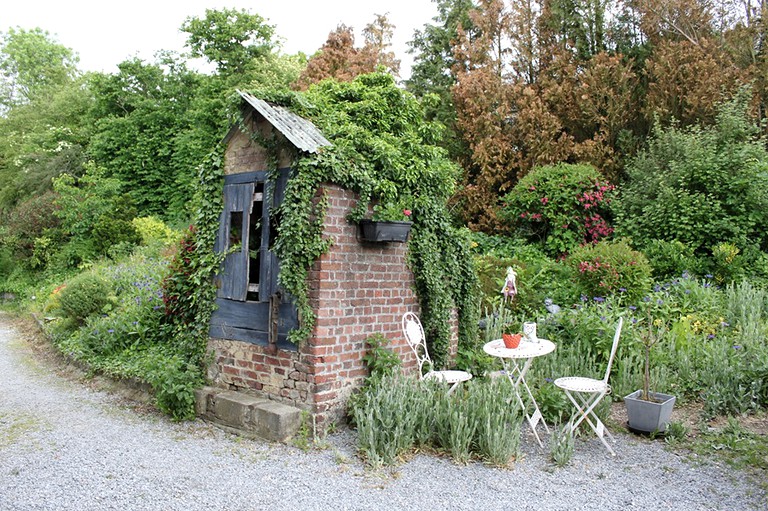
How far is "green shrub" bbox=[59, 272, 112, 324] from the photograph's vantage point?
9.09m

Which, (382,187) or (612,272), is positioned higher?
(382,187)

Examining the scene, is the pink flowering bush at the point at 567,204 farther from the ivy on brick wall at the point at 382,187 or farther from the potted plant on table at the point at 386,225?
the potted plant on table at the point at 386,225

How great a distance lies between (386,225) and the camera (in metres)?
5.38

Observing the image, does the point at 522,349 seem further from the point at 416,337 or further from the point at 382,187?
the point at 382,187

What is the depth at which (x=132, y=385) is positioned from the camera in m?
6.79

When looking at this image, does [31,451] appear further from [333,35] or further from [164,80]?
[164,80]

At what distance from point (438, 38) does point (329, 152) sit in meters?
13.9

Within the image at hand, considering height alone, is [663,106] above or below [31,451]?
above

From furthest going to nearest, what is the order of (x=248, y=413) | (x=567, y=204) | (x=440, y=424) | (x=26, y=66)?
(x=26, y=66) → (x=567, y=204) → (x=248, y=413) → (x=440, y=424)

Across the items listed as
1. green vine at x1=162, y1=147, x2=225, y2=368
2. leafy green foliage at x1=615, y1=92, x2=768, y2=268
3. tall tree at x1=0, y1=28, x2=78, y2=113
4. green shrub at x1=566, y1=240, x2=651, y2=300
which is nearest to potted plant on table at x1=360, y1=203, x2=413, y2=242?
green vine at x1=162, y1=147, x2=225, y2=368

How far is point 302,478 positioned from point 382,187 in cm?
277

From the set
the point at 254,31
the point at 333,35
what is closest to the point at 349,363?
the point at 333,35

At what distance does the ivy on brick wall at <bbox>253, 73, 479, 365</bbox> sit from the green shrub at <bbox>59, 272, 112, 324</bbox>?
16.1ft

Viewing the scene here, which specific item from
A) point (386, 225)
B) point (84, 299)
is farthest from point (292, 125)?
point (84, 299)
